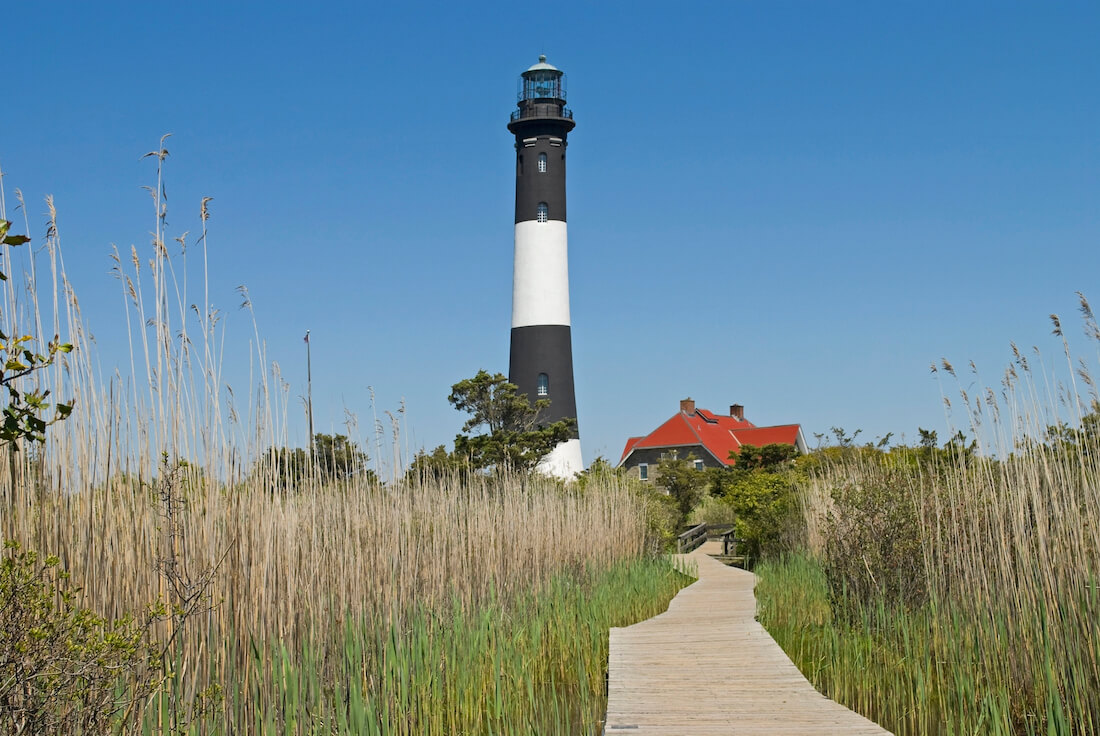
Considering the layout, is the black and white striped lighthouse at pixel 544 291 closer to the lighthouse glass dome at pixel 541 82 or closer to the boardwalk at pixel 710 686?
the lighthouse glass dome at pixel 541 82

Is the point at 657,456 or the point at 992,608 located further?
the point at 657,456

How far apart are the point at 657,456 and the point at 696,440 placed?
Answer: 5.51 ft

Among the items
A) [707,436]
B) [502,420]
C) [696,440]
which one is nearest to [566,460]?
[502,420]

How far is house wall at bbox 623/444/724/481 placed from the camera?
34781 mm

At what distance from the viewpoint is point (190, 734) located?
2.91 meters

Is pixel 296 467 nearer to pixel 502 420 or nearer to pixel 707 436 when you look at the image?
pixel 502 420

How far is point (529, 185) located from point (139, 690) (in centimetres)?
2193

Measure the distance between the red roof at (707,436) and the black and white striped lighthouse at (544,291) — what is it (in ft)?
41.3

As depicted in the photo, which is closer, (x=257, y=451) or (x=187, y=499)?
(x=187, y=499)

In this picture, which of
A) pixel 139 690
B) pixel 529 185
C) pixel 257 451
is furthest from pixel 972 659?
pixel 529 185

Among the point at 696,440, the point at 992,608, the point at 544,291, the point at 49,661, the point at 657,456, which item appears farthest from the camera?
the point at 657,456

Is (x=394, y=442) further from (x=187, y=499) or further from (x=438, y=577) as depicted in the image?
(x=187, y=499)

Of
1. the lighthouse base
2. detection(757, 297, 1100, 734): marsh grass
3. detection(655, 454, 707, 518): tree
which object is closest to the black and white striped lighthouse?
the lighthouse base

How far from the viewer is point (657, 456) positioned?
3594cm
